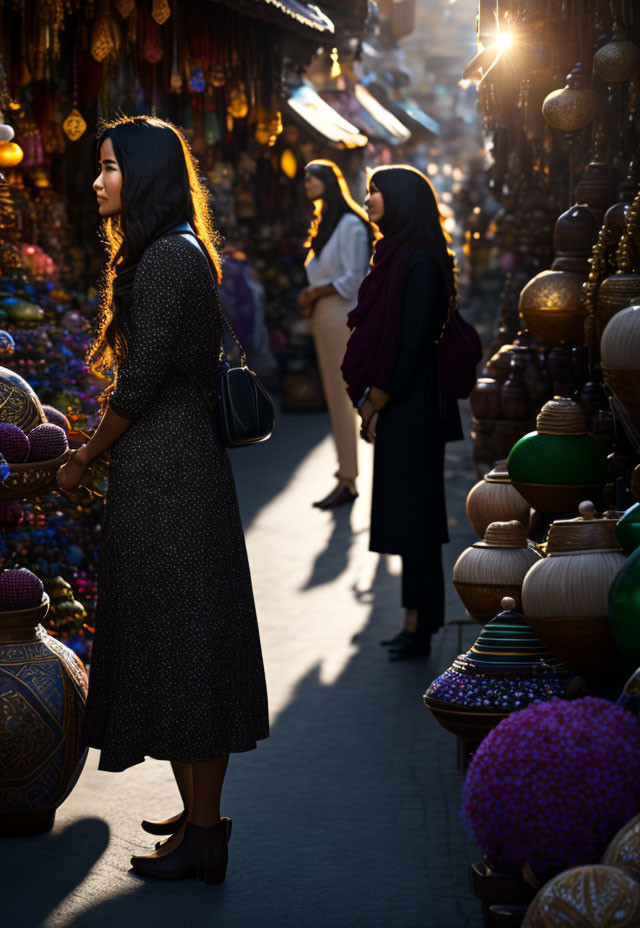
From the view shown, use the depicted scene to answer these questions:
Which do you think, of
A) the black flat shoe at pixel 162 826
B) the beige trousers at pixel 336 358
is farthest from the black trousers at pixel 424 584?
the beige trousers at pixel 336 358

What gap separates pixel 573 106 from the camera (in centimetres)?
457

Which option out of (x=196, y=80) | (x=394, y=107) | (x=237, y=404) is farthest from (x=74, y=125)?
(x=394, y=107)

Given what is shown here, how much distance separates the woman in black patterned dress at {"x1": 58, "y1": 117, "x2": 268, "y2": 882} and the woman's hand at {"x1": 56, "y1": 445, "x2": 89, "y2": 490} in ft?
0.06

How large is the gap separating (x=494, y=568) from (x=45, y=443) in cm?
136

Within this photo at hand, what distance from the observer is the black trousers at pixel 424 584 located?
18.8 ft

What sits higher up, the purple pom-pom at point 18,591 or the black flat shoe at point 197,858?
the purple pom-pom at point 18,591

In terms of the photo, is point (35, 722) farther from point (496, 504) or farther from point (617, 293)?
point (617, 293)

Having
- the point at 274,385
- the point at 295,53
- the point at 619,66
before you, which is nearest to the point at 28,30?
the point at 295,53

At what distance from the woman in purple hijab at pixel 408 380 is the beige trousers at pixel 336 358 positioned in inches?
131

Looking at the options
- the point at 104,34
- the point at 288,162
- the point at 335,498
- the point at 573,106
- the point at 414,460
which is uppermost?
the point at 104,34

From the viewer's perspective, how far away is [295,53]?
8703mm

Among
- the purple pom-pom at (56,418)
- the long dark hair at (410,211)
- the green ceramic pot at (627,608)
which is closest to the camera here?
the green ceramic pot at (627,608)

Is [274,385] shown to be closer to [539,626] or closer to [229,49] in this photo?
[229,49]

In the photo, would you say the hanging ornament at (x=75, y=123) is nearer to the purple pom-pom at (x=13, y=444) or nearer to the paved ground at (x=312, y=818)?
the paved ground at (x=312, y=818)
